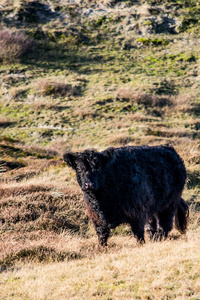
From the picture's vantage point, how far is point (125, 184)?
6.53 meters

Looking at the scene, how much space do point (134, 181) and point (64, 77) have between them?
1130 inches

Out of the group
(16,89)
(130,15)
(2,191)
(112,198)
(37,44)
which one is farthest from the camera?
(130,15)

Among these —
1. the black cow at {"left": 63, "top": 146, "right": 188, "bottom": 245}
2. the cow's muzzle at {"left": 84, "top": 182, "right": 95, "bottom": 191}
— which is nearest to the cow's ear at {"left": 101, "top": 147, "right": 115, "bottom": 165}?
the black cow at {"left": 63, "top": 146, "right": 188, "bottom": 245}

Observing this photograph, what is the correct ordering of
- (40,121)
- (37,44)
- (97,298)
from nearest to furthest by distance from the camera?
(97,298) → (40,121) → (37,44)

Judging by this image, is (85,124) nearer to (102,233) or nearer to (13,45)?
(102,233)

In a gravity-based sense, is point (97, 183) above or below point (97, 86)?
above

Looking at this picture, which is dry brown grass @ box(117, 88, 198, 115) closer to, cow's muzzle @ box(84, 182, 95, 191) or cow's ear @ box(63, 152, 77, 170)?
cow's ear @ box(63, 152, 77, 170)

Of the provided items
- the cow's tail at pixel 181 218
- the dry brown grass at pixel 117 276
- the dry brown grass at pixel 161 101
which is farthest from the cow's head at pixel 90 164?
the dry brown grass at pixel 161 101

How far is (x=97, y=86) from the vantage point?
31984 millimetres

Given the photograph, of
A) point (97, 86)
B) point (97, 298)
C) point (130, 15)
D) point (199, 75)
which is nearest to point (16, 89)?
point (97, 86)

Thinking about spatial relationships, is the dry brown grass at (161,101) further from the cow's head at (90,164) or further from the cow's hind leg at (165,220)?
the cow's head at (90,164)

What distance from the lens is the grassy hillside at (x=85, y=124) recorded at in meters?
5.10

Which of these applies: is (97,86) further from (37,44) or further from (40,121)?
(37,44)

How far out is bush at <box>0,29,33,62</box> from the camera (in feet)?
119
